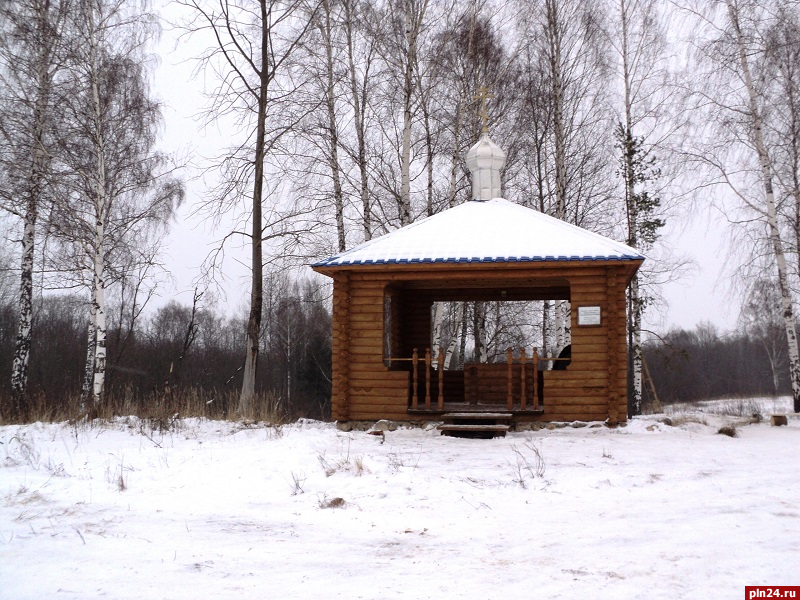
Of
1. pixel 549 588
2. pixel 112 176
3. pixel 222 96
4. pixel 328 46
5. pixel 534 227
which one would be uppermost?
pixel 328 46

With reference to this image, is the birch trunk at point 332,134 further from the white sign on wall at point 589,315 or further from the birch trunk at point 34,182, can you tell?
the white sign on wall at point 589,315

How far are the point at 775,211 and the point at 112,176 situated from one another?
50.1 feet

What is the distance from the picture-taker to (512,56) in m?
19.2

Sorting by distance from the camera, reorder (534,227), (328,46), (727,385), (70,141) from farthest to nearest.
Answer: (727,385) → (328,46) → (70,141) → (534,227)

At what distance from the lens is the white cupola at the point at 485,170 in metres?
14.5

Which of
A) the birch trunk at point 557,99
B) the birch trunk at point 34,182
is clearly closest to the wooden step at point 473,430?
the birch trunk at point 557,99

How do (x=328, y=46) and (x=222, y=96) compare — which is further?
(x=328, y=46)

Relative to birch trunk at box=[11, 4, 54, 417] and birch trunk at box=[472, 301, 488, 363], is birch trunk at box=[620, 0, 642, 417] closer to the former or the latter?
birch trunk at box=[472, 301, 488, 363]

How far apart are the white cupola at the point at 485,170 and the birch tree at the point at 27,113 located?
9.42m

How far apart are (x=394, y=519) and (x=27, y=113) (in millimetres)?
14845

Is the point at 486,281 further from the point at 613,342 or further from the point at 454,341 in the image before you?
the point at 454,341

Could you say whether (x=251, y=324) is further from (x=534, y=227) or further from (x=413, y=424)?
(x=534, y=227)

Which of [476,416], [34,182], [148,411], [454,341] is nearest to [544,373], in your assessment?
[476,416]

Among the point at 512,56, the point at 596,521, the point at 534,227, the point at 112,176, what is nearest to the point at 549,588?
the point at 596,521
